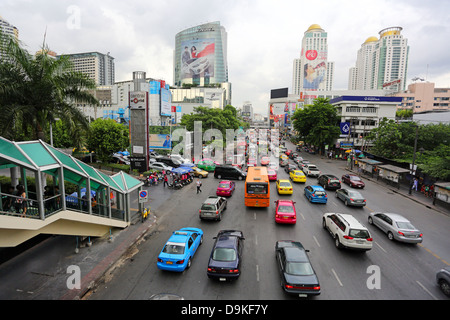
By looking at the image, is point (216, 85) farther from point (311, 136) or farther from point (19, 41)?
point (19, 41)

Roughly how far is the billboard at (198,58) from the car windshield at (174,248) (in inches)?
5830

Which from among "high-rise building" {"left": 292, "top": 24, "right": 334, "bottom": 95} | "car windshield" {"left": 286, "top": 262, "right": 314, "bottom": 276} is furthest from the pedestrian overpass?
"high-rise building" {"left": 292, "top": 24, "right": 334, "bottom": 95}

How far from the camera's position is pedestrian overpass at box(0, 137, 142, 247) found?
344 inches

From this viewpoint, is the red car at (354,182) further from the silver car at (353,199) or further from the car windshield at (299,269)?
the car windshield at (299,269)

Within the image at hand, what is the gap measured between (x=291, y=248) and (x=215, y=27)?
556ft

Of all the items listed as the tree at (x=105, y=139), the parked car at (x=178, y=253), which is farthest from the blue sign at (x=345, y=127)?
the parked car at (x=178, y=253)

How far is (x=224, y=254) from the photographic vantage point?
1043 cm

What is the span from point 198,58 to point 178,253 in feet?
502

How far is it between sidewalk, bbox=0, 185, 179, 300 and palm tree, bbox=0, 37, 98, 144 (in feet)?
20.1

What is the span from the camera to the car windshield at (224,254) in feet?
33.6

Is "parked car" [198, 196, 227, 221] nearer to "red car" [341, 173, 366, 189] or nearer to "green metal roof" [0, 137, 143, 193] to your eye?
"green metal roof" [0, 137, 143, 193]

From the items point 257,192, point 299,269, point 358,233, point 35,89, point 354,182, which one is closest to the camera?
point 299,269

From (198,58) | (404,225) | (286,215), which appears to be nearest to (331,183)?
(404,225)

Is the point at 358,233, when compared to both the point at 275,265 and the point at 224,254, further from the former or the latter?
the point at 224,254
